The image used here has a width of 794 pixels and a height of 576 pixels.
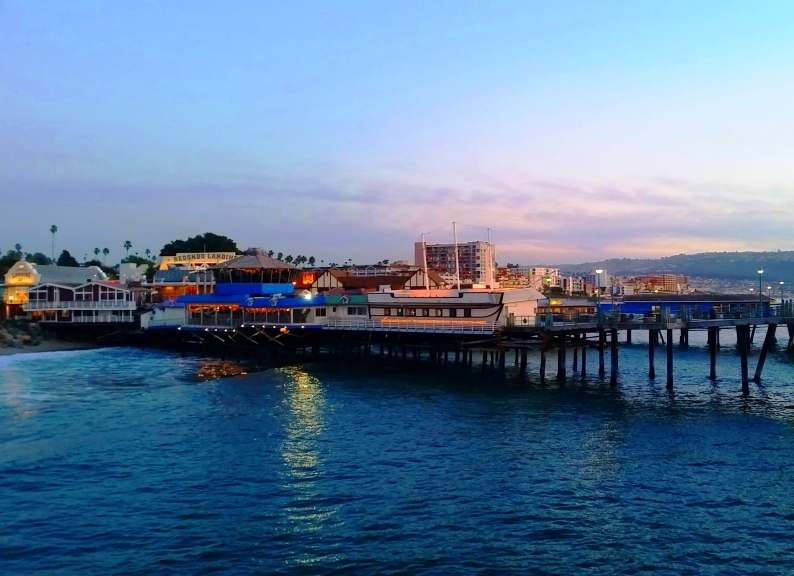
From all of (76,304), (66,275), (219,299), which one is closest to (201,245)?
(66,275)

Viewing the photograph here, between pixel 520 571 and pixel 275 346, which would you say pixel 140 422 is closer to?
pixel 520 571

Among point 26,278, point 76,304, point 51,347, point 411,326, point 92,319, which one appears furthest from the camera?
point 26,278

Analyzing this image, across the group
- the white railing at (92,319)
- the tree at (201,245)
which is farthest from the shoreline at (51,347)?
the tree at (201,245)

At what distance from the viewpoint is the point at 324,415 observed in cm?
3616

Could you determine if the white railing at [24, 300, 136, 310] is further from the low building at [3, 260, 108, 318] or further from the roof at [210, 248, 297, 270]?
the roof at [210, 248, 297, 270]

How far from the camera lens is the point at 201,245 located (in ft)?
503

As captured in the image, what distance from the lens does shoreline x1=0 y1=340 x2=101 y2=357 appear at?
6950 cm

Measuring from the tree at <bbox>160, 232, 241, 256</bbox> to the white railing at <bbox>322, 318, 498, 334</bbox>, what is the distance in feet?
323

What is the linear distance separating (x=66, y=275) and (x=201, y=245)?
163 ft

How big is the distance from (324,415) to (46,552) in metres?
18.8

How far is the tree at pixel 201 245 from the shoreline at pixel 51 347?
73636mm

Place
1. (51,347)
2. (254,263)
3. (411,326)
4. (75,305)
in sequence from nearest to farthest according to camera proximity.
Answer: (411,326) < (254,263) < (51,347) < (75,305)

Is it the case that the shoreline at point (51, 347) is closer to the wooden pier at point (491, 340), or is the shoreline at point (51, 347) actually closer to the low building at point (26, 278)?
the wooden pier at point (491, 340)

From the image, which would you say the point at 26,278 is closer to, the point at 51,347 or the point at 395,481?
the point at 51,347
